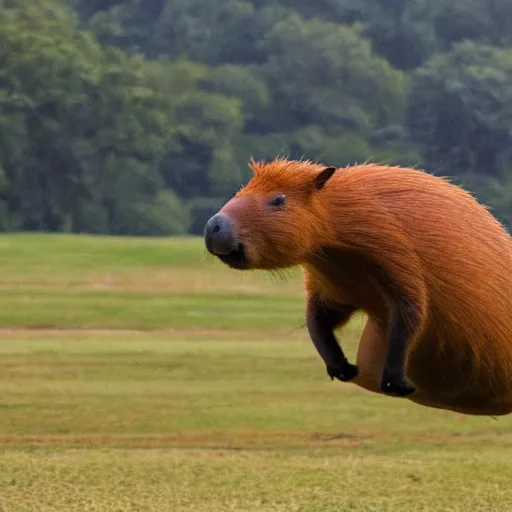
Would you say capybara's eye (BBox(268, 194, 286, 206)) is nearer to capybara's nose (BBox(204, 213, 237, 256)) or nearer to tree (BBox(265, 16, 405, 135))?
capybara's nose (BBox(204, 213, 237, 256))

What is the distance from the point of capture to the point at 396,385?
3.64 metres

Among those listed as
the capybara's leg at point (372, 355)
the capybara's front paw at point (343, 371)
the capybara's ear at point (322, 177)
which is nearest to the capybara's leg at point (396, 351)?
the capybara's leg at point (372, 355)

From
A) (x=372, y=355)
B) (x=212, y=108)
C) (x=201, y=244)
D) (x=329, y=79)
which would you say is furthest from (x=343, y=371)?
(x=329, y=79)

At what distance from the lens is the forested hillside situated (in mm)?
39438

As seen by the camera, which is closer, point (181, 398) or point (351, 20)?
point (181, 398)

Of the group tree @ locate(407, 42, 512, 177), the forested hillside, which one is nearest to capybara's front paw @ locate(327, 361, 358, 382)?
the forested hillside

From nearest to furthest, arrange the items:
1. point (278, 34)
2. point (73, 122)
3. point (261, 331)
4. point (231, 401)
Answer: point (231, 401)
point (261, 331)
point (73, 122)
point (278, 34)

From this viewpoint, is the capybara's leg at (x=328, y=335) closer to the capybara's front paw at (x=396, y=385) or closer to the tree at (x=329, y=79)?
the capybara's front paw at (x=396, y=385)

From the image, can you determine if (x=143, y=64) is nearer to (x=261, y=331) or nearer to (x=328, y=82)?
(x=328, y=82)

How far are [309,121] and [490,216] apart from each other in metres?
41.2

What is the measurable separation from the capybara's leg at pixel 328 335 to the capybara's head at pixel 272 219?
360mm

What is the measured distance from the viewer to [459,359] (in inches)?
149

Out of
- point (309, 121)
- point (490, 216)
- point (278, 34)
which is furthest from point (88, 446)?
point (278, 34)

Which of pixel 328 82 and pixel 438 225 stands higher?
pixel 438 225
